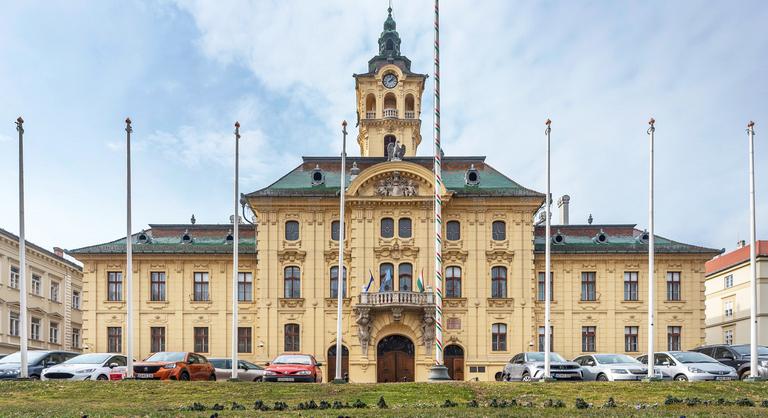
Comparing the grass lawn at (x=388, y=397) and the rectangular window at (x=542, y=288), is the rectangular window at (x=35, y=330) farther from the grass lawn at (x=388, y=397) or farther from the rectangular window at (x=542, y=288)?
the grass lawn at (x=388, y=397)

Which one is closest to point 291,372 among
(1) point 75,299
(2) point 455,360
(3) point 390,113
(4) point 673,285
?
(2) point 455,360

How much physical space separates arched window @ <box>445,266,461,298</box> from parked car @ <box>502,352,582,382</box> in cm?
1587

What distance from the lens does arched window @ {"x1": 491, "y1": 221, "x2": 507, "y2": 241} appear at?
2121 inches

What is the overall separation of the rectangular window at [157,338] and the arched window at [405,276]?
1552 centimetres

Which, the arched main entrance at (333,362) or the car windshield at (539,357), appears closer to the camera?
the car windshield at (539,357)

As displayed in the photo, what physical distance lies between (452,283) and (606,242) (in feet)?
35.3

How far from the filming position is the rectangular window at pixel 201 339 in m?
54.3

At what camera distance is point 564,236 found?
56.6 metres

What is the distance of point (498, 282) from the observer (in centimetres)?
5369

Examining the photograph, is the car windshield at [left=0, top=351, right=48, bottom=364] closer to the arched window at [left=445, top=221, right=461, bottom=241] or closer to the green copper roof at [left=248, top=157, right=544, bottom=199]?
the green copper roof at [left=248, top=157, right=544, bottom=199]

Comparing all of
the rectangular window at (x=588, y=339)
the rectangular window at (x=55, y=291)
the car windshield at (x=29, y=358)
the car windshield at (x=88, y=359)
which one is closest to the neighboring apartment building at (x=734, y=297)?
the rectangular window at (x=588, y=339)

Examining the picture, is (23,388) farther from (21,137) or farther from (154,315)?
(154,315)

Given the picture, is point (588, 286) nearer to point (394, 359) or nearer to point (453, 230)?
point (453, 230)

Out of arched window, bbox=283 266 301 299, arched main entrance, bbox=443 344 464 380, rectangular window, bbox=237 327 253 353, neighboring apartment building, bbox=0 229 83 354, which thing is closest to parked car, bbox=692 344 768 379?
arched main entrance, bbox=443 344 464 380
